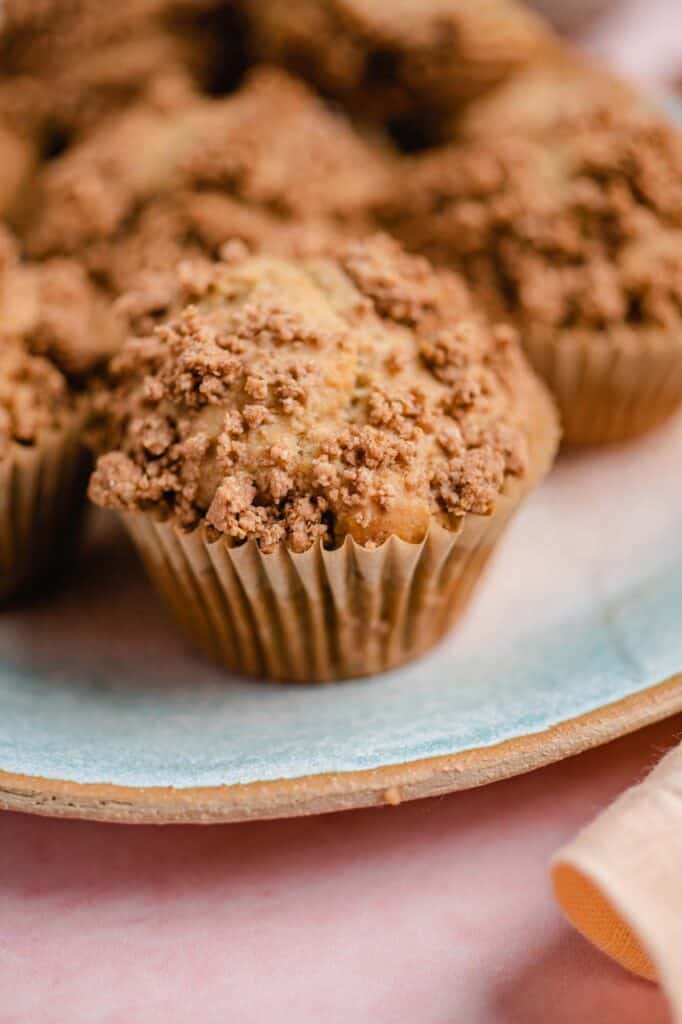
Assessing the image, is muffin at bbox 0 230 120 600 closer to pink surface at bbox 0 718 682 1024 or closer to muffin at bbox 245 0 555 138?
pink surface at bbox 0 718 682 1024

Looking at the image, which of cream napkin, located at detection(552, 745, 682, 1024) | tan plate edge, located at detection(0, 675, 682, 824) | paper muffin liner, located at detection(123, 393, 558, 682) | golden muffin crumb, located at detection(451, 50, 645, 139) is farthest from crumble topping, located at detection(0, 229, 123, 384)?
cream napkin, located at detection(552, 745, 682, 1024)

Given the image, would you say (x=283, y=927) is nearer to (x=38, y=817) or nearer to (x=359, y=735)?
(x=359, y=735)

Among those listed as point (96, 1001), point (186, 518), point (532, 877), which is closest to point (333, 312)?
point (186, 518)

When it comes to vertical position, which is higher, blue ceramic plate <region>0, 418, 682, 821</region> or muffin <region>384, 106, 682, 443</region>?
muffin <region>384, 106, 682, 443</region>

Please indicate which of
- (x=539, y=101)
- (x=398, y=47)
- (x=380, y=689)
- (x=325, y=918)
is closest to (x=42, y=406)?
(x=380, y=689)

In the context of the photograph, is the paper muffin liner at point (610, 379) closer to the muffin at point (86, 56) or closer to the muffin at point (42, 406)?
the muffin at point (42, 406)

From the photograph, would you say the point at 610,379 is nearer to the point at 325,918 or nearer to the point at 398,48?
the point at 398,48
